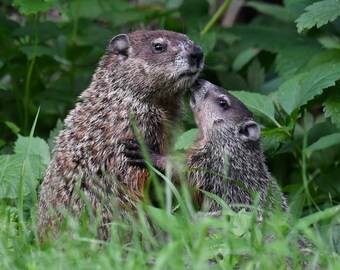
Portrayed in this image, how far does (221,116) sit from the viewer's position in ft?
22.1

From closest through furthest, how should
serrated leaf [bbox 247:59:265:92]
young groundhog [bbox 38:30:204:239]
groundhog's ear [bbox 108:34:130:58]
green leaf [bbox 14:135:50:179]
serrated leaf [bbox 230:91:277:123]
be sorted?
young groundhog [bbox 38:30:204:239], green leaf [bbox 14:135:50:179], groundhog's ear [bbox 108:34:130:58], serrated leaf [bbox 230:91:277:123], serrated leaf [bbox 247:59:265:92]

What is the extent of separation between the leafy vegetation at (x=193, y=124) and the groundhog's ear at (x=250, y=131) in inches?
7.2

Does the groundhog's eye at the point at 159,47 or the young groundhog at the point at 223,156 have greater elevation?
the groundhog's eye at the point at 159,47

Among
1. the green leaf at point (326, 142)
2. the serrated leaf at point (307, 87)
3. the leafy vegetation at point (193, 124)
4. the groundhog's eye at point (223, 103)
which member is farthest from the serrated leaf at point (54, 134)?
the green leaf at point (326, 142)

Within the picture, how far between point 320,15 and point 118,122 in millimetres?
1610

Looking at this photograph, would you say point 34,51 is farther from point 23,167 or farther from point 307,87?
point 307,87

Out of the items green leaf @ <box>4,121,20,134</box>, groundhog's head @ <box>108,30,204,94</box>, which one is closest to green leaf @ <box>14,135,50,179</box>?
green leaf @ <box>4,121,20,134</box>

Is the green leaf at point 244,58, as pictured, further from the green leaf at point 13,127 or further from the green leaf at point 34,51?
the green leaf at point 13,127

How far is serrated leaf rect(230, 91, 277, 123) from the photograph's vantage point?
6.98 m

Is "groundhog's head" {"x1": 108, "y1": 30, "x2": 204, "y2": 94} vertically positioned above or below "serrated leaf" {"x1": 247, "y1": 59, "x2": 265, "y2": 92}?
below

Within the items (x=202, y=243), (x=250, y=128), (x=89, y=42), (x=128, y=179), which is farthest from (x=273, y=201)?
(x=89, y=42)

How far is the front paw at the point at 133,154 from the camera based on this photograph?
6.29 m

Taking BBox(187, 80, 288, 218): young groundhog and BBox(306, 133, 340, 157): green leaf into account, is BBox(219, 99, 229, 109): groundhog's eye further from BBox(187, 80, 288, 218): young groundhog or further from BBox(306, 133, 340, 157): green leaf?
BBox(306, 133, 340, 157): green leaf

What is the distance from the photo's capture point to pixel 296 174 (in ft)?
26.1
